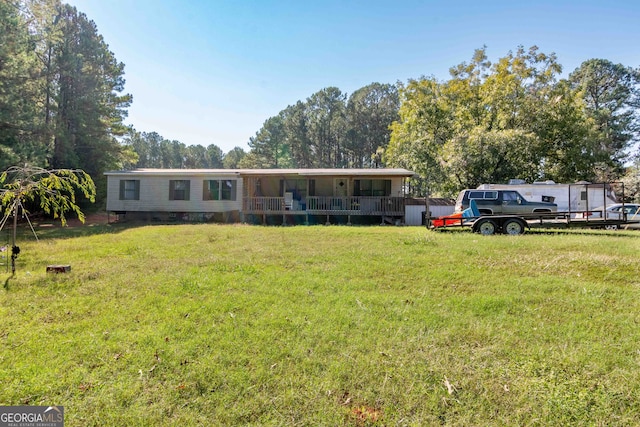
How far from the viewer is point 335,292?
479cm

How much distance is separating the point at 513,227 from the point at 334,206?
316 inches

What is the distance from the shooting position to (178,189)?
57.6ft

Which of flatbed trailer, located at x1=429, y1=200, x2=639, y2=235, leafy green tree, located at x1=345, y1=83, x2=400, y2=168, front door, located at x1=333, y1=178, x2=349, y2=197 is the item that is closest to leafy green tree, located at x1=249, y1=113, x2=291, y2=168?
leafy green tree, located at x1=345, y1=83, x2=400, y2=168

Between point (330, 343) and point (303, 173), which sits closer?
point (330, 343)

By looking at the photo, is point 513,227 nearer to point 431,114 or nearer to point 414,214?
point 414,214

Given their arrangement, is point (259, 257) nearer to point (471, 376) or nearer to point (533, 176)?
point (471, 376)

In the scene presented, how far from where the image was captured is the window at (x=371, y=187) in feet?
57.5

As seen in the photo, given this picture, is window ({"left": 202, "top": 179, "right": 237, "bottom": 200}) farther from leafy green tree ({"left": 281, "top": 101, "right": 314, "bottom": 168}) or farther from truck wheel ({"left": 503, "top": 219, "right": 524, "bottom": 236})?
leafy green tree ({"left": 281, "top": 101, "right": 314, "bottom": 168})

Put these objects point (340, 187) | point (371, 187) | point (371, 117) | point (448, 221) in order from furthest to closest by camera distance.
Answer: point (371, 117) < point (340, 187) < point (371, 187) < point (448, 221)

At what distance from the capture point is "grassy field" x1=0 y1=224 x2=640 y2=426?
96.3 inches

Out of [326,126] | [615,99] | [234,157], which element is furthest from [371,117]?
[234,157]

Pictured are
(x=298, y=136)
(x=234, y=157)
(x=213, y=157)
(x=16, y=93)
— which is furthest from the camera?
(x=213, y=157)

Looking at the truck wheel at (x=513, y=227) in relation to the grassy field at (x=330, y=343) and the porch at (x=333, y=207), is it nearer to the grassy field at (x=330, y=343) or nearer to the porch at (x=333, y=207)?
the grassy field at (x=330, y=343)

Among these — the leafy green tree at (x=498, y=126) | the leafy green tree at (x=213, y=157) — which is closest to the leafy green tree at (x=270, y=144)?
the leafy green tree at (x=213, y=157)
